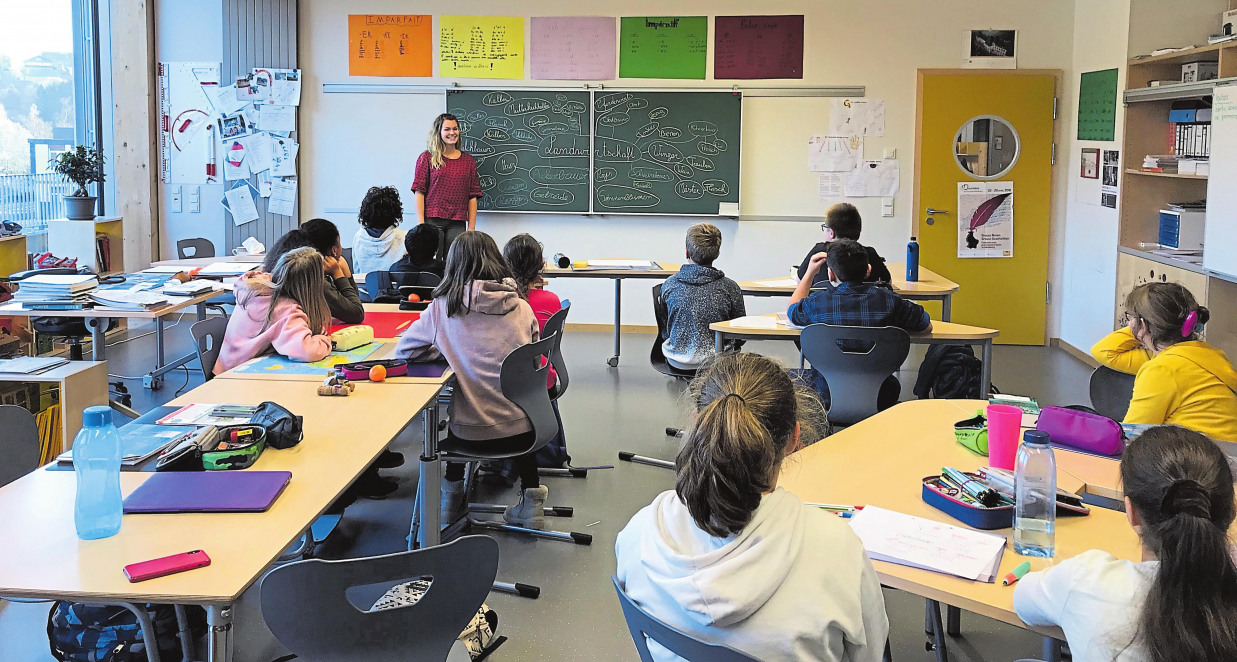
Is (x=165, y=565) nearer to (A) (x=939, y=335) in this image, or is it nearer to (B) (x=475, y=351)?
(B) (x=475, y=351)

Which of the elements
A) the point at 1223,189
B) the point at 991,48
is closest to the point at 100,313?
the point at 1223,189

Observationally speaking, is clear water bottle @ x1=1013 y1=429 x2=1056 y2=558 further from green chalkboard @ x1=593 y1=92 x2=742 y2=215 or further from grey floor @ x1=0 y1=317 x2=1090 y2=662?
green chalkboard @ x1=593 y1=92 x2=742 y2=215

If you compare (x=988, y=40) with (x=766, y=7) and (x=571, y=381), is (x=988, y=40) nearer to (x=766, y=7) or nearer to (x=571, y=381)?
(x=766, y=7)

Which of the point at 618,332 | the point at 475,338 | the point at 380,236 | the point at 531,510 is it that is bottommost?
the point at 531,510

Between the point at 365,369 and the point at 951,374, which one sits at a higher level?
the point at 365,369

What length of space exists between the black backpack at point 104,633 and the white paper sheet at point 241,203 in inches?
246

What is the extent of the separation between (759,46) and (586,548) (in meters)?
4.96

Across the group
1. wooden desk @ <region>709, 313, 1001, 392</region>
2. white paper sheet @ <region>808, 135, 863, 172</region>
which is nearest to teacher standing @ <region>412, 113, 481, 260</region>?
white paper sheet @ <region>808, 135, 863, 172</region>

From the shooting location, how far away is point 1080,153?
7227 millimetres

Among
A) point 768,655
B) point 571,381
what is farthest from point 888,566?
point 571,381

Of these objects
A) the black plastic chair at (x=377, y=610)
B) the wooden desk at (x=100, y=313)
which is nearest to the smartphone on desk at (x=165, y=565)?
the black plastic chair at (x=377, y=610)

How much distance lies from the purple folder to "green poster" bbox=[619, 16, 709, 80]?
19.3 feet

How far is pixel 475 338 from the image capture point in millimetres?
3518

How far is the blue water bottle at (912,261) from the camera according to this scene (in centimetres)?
573
